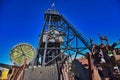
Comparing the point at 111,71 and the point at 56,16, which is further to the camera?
the point at 56,16

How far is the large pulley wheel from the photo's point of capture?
20438 mm

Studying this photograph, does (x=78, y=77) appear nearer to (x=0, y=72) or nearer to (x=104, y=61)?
(x=104, y=61)

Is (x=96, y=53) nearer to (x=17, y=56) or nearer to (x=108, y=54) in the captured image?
(x=108, y=54)

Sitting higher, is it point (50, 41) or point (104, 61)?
point (50, 41)

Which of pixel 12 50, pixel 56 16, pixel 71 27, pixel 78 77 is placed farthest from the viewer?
pixel 56 16

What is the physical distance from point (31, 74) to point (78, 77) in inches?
123

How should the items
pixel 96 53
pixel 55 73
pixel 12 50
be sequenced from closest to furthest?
1. pixel 96 53
2. pixel 55 73
3. pixel 12 50

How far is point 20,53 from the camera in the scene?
69.4 feet

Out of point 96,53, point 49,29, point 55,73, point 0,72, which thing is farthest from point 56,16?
point 96,53

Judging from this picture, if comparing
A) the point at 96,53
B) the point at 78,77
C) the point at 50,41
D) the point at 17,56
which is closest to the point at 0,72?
the point at 17,56

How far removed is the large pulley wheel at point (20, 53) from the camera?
20.4m

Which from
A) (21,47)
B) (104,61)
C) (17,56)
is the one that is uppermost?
(21,47)

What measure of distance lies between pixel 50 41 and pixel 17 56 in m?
5.44

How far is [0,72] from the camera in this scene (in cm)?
2309
